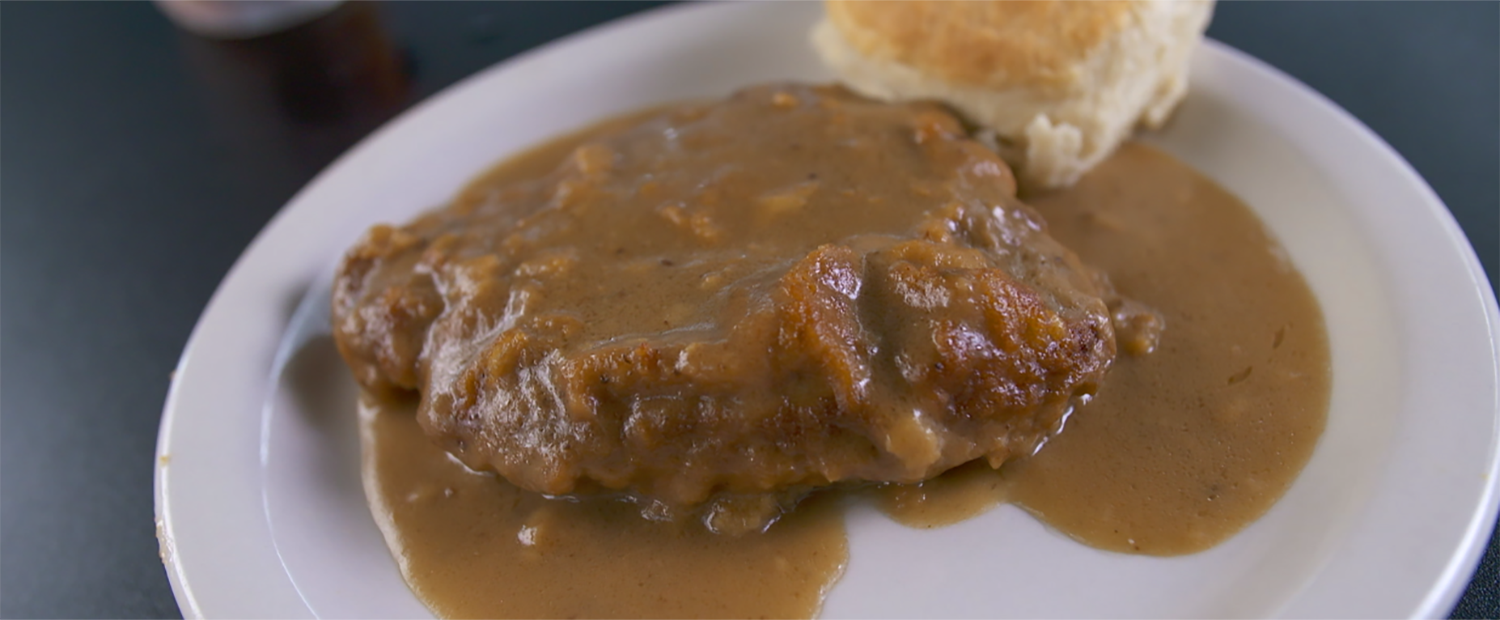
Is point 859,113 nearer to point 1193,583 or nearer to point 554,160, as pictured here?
point 554,160

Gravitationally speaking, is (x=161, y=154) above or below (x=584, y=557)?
below

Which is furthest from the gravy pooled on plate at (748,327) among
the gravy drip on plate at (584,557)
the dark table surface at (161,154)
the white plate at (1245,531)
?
the dark table surface at (161,154)

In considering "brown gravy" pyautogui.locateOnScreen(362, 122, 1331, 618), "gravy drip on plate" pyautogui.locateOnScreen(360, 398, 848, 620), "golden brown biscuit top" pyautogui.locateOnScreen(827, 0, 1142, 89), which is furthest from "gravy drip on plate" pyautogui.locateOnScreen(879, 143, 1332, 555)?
"golden brown biscuit top" pyautogui.locateOnScreen(827, 0, 1142, 89)

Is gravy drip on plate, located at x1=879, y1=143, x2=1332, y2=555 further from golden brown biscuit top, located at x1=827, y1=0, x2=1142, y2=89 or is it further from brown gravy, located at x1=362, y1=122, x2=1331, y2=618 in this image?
golden brown biscuit top, located at x1=827, y1=0, x2=1142, y2=89

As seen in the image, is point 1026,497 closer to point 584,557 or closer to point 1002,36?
point 584,557

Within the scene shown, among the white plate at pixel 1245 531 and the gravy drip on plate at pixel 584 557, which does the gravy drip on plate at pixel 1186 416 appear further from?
the gravy drip on plate at pixel 584 557

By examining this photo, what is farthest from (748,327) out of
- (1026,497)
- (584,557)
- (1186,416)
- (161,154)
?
(161,154)
